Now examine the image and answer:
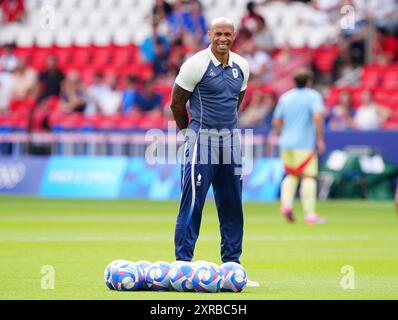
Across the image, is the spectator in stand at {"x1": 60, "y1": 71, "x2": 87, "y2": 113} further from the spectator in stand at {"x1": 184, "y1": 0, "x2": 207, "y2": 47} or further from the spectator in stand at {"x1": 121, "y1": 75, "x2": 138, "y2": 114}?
the spectator in stand at {"x1": 184, "y1": 0, "x2": 207, "y2": 47}

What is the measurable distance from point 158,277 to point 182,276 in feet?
0.83

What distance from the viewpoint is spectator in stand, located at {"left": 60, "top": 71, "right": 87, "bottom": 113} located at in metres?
34.8

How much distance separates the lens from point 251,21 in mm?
34156

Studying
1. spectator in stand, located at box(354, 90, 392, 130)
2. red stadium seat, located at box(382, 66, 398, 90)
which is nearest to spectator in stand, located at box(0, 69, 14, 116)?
red stadium seat, located at box(382, 66, 398, 90)

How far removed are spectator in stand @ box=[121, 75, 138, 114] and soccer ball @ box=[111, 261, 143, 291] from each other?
21.6 meters

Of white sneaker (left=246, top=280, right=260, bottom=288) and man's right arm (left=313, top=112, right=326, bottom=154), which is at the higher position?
man's right arm (left=313, top=112, right=326, bottom=154)

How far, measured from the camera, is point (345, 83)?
3322 cm

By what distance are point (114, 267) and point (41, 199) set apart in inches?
740

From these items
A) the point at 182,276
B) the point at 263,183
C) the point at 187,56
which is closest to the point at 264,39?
the point at 187,56

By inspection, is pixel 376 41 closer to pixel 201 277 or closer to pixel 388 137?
pixel 388 137

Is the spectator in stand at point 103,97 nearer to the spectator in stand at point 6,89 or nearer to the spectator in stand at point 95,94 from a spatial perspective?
the spectator in stand at point 95,94

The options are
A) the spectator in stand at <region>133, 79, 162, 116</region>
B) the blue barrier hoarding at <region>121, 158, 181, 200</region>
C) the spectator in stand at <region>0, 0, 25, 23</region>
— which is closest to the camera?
the blue barrier hoarding at <region>121, 158, 181, 200</region>

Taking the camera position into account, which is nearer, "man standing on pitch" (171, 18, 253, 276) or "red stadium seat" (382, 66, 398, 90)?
"man standing on pitch" (171, 18, 253, 276)
